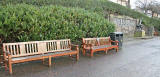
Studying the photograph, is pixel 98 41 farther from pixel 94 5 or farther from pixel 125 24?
pixel 125 24

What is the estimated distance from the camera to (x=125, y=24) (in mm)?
16547

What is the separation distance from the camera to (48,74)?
432cm

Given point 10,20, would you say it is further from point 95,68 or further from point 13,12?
point 95,68

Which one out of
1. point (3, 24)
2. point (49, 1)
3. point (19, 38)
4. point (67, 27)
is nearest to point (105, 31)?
point (67, 27)

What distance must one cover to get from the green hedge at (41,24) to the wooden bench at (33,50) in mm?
274

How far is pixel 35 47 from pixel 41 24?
0.93m

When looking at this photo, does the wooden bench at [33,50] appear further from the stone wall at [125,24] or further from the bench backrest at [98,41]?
the stone wall at [125,24]

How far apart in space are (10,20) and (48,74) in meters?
2.22

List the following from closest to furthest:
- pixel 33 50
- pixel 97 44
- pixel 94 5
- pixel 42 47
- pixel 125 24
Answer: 1. pixel 33 50
2. pixel 42 47
3. pixel 97 44
4. pixel 94 5
5. pixel 125 24

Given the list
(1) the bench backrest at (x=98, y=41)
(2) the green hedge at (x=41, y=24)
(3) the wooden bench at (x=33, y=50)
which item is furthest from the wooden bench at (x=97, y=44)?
(3) the wooden bench at (x=33, y=50)

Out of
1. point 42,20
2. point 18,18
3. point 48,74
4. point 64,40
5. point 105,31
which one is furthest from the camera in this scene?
point 105,31

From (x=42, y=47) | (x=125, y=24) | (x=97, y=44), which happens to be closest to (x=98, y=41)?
(x=97, y=44)

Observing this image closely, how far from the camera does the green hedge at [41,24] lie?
15.9 feet

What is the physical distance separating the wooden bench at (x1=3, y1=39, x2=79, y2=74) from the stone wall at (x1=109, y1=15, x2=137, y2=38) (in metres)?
9.39
